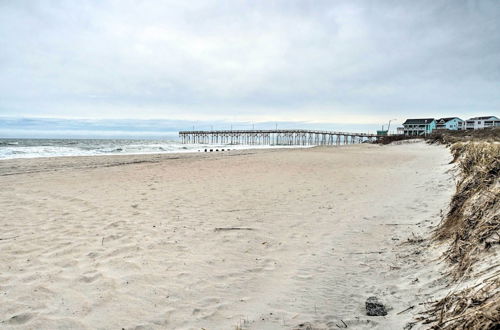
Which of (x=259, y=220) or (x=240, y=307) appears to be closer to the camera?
(x=240, y=307)

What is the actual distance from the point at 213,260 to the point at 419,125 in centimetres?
9933

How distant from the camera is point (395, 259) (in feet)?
12.4

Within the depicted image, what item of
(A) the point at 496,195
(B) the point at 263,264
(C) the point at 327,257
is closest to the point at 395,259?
(C) the point at 327,257

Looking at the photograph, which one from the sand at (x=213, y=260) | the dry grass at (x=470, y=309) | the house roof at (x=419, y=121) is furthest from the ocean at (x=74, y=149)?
the house roof at (x=419, y=121)

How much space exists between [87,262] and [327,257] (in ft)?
10.4

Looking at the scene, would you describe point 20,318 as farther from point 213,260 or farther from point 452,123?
point 452,123

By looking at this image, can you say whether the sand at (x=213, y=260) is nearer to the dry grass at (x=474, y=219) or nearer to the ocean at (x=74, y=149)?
the dry grass at (x=474, y=219)

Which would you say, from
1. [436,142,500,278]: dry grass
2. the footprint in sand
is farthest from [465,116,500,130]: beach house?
the footprint in sand

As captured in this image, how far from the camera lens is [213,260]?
4.09 meters

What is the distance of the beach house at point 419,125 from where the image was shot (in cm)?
8662

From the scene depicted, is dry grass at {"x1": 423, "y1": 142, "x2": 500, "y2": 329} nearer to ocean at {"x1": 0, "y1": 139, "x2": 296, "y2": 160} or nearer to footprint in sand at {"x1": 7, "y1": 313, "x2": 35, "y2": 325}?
footprint in sand at {"x1": 7, "y1": 313, "x2": 35, "y2": 325}

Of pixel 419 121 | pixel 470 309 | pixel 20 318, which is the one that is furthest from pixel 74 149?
pixel 419 121

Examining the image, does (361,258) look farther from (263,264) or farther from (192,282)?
(192,282)

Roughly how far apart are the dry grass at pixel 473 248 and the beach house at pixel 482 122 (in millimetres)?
92296
